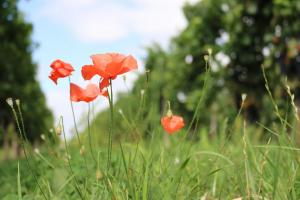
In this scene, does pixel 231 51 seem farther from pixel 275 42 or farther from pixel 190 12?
pixel 190 12

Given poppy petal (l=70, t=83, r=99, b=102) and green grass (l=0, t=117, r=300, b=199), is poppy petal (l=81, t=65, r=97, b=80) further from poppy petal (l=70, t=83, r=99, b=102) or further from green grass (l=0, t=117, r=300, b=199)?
green grass (l=0, t=117, r=300, b=199)

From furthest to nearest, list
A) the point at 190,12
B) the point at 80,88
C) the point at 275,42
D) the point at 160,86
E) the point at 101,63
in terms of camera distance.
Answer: the point at 160,86 → the point at 190,12 → the point at 275,42 → the point at 80,88 → the point at 101,63

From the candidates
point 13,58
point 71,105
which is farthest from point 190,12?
point 71,105

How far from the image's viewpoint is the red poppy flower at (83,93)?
2152mm

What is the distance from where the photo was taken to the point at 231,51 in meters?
23.4

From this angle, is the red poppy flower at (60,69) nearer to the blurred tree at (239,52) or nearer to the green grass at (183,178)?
the green grass at (183,178)

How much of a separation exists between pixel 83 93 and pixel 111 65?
0.25 meters

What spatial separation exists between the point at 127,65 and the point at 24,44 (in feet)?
66.6

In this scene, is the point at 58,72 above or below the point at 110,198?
above

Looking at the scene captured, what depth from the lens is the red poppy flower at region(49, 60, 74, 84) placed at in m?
2.17

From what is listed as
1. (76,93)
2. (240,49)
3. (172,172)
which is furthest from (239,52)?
(76,93)

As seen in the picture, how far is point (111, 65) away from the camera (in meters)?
1.98

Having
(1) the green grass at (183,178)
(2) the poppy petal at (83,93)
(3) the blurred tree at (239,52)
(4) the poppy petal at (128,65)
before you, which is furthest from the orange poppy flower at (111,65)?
(3) the blurred tree at (239,52)

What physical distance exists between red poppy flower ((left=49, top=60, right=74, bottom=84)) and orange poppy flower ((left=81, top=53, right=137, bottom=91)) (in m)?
0.19
